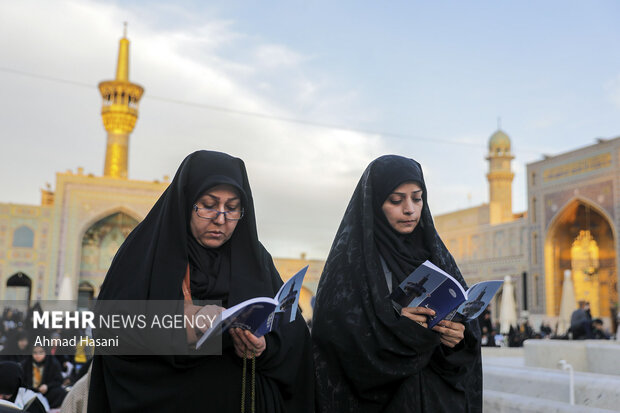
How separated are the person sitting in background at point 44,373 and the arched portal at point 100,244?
15382 millimetres

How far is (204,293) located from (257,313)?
0.78ft

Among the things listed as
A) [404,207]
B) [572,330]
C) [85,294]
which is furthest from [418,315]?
[85,294]

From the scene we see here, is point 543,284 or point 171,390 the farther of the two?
point 543,284

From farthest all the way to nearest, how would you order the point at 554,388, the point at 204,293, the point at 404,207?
the point at 554,388
the point at 404,207
the point at 204,293

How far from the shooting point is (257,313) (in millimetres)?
1274

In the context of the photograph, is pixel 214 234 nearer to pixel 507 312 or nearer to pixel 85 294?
pixel 507 312

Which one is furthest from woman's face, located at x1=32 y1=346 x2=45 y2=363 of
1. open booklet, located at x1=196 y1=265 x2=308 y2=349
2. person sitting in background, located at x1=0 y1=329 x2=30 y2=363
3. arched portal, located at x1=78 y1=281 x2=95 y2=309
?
arched portal, located at x1=78 y1=281 x2=95 y2=309

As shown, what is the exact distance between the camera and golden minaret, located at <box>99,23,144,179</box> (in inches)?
861

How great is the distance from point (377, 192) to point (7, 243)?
63.5ft

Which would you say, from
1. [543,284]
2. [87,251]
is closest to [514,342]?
[543,284]

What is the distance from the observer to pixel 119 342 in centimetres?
138

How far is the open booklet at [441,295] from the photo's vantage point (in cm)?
145

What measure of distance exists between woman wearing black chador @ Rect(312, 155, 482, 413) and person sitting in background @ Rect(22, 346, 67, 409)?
11.5 feet

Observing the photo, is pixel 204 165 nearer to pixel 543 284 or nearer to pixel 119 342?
pixel 119 342
